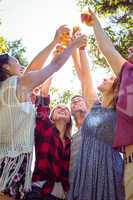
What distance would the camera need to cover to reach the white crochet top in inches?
145

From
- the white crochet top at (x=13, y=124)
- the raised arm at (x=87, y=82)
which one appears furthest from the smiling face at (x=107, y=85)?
the white crochet top at (x=13, y=124)

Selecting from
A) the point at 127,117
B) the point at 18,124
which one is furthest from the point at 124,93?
the point at 18,124

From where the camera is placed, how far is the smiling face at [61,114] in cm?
446

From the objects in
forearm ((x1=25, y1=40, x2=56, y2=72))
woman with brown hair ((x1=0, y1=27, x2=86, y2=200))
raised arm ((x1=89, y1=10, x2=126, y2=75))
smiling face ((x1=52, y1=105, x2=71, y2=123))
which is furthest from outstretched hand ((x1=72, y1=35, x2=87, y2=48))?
smiling face ((x1=52, y1=105, x2=71, y2=123))

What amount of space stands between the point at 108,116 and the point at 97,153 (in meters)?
0.36

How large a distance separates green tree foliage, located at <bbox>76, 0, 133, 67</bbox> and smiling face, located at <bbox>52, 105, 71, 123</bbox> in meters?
4.45

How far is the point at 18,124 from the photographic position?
12.3 ft

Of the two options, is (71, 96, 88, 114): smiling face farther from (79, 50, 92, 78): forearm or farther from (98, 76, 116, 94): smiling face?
(98, 76, 116, 94): smiling face

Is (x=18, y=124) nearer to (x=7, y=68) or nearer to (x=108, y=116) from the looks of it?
(x=7, y=68)

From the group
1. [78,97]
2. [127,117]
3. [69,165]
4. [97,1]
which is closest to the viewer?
[127,117]

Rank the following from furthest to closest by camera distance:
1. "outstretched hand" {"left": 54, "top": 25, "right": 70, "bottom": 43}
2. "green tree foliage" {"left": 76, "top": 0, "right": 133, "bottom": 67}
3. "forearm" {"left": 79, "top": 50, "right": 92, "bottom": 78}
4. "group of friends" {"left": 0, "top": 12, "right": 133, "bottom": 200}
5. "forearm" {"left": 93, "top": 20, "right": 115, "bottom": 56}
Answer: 1. "green tree foliage" {"left": 76, "top": 0, "right": 133, "bottom": 67}
2. "forearm" {"left": 79, "top": 50, "right": 92, "bottom": 78}
3. "outstretched hand" {"left": 54, "top": 25, "right": 70, "bottom": 43}
4. "forearm" {"left": 93, "top": 20, "right": 115, "bottom": 56}
5. "group of friends" {"left": 0, "top": 12, "right": 133, "bottom": 200}

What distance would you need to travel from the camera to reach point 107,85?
162 inches

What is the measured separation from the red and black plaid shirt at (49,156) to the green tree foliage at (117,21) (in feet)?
15.8

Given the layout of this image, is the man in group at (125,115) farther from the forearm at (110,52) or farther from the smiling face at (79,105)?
the smiling face at (79,105)
